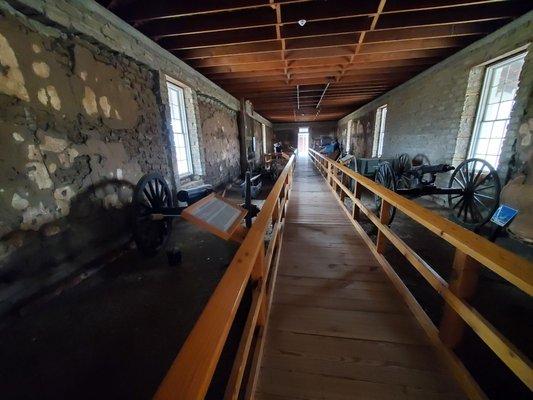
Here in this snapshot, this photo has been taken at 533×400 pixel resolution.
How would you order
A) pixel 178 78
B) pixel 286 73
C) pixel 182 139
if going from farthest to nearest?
pixel 286 73 → pixel 182 139 → pixel 178 78

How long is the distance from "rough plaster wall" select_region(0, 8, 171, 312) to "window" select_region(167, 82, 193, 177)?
1.36m

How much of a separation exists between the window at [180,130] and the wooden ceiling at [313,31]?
72 centimetres

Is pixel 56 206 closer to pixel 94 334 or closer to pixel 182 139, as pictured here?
pixel 94 334

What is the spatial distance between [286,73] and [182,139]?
9.94 ft

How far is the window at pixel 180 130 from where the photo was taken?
471 centimetres

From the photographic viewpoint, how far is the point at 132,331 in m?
1.89

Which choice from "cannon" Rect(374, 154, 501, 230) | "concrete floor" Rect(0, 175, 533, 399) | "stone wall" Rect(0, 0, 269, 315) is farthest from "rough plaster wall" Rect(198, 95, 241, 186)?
"cannon" Rect(374, 154, 501, 230)

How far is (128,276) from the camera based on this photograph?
8.63 feet

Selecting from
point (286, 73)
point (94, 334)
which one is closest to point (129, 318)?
point (94, 334)

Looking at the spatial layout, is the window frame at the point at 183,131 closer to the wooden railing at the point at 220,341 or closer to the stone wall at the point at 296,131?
the wooden railing at the point at 220,341

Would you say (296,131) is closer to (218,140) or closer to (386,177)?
(218,140)

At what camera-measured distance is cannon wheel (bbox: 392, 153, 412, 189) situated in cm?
536

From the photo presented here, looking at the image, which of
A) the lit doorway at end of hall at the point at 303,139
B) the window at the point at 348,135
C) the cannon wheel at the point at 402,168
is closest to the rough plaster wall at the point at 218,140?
the cannon wheel at the point at 402,168

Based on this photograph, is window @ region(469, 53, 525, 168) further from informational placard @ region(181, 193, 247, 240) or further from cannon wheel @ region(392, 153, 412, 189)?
informational placard @ region(181, 193, 247, 240)
